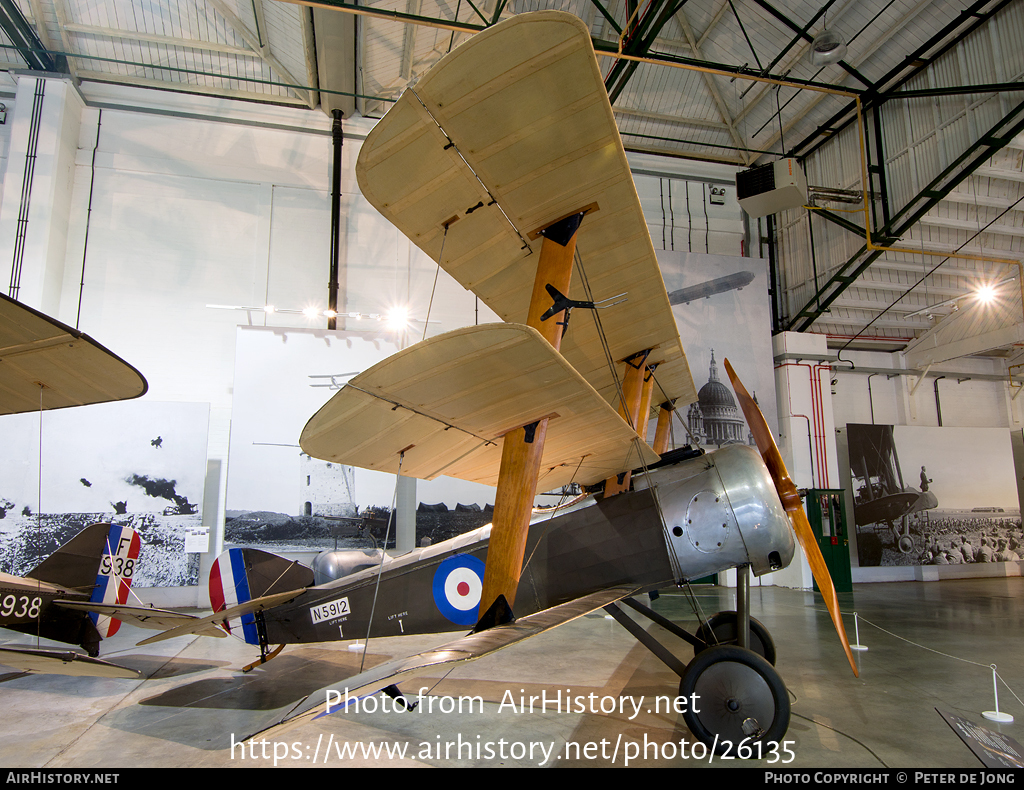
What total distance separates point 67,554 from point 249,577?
82.7 inches

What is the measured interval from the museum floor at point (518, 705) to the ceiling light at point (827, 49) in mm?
7805

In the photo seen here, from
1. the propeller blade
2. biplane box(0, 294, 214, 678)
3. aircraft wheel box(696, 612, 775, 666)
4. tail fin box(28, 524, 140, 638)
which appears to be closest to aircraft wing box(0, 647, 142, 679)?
biplane box(0, 294, 214, 678)

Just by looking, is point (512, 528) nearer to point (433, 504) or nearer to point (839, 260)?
point (433, 504)

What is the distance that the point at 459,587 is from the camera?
4.38 m

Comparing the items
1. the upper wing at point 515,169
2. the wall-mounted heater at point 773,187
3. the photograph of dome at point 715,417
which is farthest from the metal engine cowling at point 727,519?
the photograph of dome at point 715,417

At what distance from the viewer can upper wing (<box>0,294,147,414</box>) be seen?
318 centimetres

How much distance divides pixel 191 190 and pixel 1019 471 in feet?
65.2

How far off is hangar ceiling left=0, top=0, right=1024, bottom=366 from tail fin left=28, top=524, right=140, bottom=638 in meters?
7.00

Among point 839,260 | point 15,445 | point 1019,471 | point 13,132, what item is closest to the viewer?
point 15,445

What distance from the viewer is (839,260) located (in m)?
11.5

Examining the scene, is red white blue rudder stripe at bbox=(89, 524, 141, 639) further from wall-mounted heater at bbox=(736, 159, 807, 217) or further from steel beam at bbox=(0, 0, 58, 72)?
wall-mounted heater at bbox=(736, 159, 807, 217)

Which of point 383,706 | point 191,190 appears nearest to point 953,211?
point 383,706

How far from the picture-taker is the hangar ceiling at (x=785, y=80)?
8789 mm

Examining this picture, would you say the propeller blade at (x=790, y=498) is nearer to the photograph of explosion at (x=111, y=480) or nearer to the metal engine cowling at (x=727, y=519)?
the metal engine cowling at (x=727, y=519)
